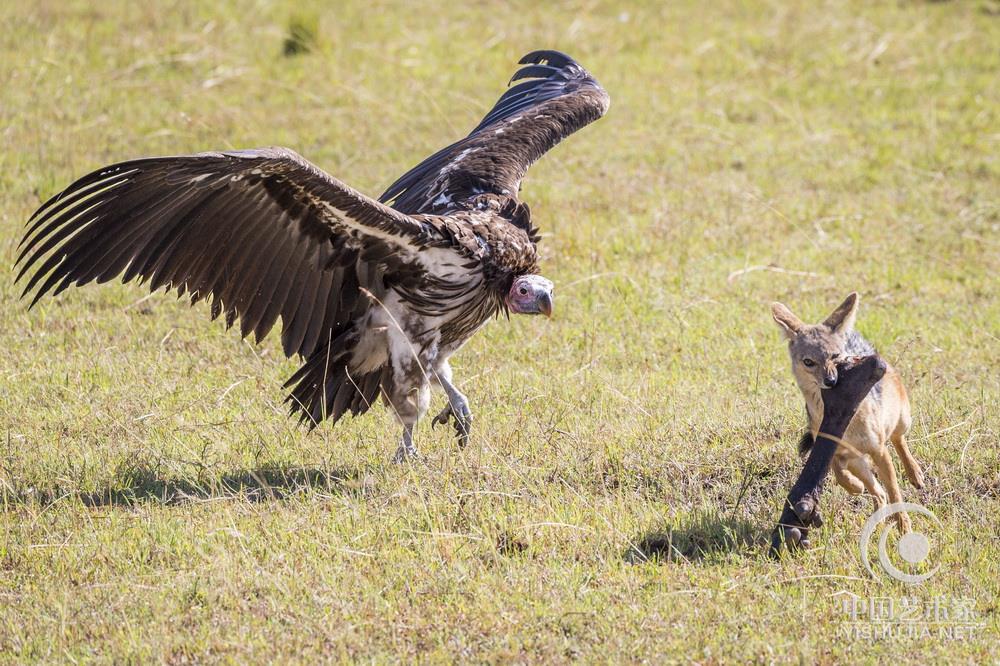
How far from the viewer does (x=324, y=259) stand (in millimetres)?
6113

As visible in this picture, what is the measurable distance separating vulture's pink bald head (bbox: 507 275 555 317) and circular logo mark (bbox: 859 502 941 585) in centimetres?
186

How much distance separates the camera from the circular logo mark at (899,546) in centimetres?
509

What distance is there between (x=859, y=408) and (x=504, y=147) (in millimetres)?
2967

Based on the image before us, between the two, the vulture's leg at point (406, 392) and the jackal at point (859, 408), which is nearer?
the jackal at point (859, 408)

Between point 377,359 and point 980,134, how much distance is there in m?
7.41

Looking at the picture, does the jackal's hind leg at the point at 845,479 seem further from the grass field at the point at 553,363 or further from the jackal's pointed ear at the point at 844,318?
the jackal's pointed ear at the point at 844,318

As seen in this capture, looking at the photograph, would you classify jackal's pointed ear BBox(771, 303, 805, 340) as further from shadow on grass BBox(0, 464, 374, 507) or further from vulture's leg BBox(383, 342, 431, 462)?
shadow on grass BBox(0, 464, 374, 507)

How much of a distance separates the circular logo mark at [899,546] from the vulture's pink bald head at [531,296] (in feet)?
6.10

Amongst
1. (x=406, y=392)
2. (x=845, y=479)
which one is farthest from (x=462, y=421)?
(x=845, y=479)

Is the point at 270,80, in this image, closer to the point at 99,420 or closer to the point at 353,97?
the point at 353,97

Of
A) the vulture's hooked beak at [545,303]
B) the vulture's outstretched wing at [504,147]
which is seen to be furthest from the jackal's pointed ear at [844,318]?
the vulture's outstretched wing at [504,147]

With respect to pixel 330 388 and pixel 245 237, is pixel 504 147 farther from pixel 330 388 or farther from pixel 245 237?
pixel 245 237

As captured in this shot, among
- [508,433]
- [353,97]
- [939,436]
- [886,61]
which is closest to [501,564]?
[508,433]

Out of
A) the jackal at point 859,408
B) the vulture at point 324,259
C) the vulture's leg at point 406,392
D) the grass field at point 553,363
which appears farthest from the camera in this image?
the vulture's leg at point 406,392
